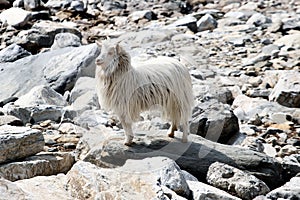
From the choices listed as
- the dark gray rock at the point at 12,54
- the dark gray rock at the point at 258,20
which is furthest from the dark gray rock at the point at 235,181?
the dark gray rock at the point at 258,20

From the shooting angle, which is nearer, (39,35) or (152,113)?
(152,113)

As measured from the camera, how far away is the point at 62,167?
20.1ft

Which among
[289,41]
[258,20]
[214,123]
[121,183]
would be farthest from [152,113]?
[258,20]

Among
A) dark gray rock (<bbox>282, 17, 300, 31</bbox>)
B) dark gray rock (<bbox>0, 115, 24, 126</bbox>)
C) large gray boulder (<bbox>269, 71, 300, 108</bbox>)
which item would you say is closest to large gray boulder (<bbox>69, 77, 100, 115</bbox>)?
dark gray rock (<bbox>0, 115, 24, 126</bbox>)

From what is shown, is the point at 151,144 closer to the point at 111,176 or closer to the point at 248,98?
the point at 111,176

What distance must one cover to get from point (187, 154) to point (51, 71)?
4627mm

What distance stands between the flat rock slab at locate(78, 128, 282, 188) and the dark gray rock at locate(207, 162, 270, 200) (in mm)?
334

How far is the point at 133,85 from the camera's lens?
6223mm

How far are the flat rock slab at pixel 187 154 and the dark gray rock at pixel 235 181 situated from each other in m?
0.33

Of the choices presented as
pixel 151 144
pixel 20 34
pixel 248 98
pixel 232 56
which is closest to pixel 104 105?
pixel 151 144

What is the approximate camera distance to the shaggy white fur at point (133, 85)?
20.2 ft

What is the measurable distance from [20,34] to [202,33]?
531 cm

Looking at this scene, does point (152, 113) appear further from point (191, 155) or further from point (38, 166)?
point (38, 166)

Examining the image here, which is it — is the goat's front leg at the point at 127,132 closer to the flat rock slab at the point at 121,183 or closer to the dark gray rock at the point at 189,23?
the flat rock slab at the point at 121,183
